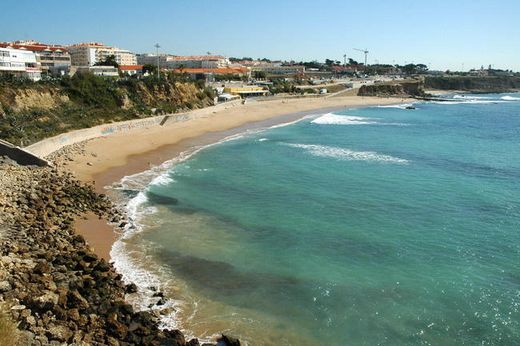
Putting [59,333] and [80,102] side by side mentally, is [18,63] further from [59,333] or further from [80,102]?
[59,333]

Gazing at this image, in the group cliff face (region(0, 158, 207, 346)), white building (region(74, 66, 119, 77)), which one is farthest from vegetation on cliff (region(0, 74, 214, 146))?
cliff face (region(0, 158, 207, 346))

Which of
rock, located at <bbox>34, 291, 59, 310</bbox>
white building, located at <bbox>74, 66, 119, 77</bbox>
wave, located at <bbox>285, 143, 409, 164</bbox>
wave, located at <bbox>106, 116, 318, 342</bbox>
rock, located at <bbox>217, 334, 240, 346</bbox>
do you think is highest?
white building, located at <bbox>74, 66, 119, 77</bbox>

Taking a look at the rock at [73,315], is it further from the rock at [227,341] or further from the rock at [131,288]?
the rock at [227,341]

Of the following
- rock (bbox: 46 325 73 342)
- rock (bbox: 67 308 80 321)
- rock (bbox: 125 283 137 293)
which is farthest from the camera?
rock (bbox: 125 283 137 293)

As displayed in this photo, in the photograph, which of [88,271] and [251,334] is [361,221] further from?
[88,271]

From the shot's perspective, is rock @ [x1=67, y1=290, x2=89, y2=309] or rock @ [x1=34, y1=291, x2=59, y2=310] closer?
rock @ [x1=34, y1=291, x2=59, y2=310]

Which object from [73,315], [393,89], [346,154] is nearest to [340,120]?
[346,154]

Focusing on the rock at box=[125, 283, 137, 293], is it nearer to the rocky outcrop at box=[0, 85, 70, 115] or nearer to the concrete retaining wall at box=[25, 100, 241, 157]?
the concrete retaining wall at box=[25, 100, 241, 157]
